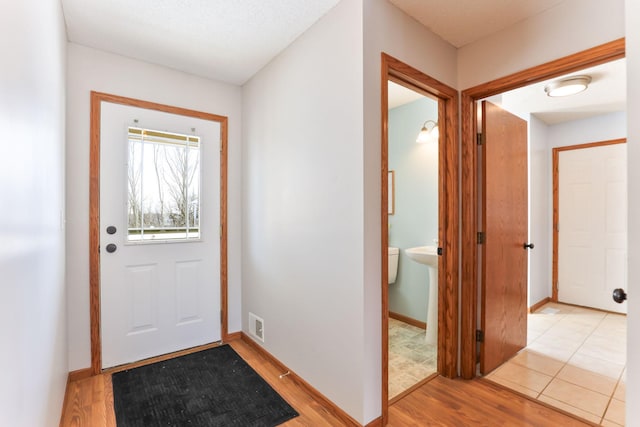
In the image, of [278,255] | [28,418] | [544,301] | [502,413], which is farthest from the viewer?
[544,301]

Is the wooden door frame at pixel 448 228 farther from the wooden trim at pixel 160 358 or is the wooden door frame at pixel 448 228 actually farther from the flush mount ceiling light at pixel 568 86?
the wooden trim at pixel 160 358

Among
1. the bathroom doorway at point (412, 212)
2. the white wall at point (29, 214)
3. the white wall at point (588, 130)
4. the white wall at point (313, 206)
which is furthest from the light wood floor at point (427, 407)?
the white wall at point (588, 130)

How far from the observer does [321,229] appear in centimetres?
201

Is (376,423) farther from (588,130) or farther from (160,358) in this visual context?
(588,130)

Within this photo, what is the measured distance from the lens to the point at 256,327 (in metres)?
2.75

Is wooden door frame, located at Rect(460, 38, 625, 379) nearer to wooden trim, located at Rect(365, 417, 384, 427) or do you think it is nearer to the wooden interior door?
the wooden interior door

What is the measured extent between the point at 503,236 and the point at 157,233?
2785mm

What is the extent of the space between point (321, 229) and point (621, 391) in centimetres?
229

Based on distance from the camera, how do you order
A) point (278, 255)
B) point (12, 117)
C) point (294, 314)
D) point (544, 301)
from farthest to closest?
1. point (544, 301)
2. point (278, 255)
3. point (294, 314)
4. point (12, 117)

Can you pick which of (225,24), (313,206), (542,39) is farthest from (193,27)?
(542,39)

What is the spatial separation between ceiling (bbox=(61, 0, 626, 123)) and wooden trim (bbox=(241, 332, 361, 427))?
2383 mm

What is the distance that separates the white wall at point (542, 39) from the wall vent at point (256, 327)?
8.08ft

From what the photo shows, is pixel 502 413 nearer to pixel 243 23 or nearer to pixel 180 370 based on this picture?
pixel 180 370

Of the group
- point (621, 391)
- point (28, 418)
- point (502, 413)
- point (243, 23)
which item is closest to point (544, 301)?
point (621, 391)
